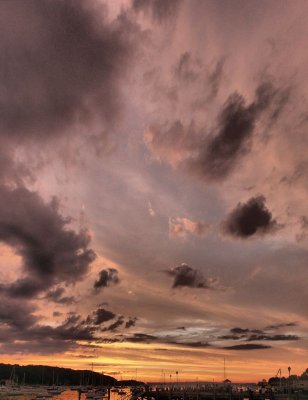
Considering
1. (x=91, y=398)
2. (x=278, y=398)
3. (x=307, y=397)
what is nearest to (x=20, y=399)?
(x=91, y=398)

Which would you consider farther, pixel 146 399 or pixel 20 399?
pixel 146 399

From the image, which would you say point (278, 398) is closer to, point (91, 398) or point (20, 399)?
point (20, 399)

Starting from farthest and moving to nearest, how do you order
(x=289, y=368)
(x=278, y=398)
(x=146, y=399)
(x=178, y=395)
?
(x=146, y=399)
(x=178, y=395)
(x=289, y=368)
(x=278, y=398)

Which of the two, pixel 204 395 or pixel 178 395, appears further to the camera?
pixel 178 395

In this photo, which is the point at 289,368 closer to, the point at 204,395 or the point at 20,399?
the point at 204,395

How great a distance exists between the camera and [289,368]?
385ft

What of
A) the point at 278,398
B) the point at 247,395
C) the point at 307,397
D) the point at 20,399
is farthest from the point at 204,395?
the point at 20,399

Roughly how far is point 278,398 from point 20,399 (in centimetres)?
7867

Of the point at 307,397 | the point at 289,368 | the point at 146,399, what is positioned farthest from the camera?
the point at 146,399

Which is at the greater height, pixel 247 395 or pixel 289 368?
pixel 289 368

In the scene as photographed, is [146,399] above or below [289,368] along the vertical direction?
below

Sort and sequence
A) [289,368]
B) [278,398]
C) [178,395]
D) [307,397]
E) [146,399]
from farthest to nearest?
[146,399] < [178,395] < [289,368] < [278,398] < [307,397]

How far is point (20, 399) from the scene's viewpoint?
12219 cm

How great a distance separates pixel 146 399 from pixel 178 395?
1335 inches
